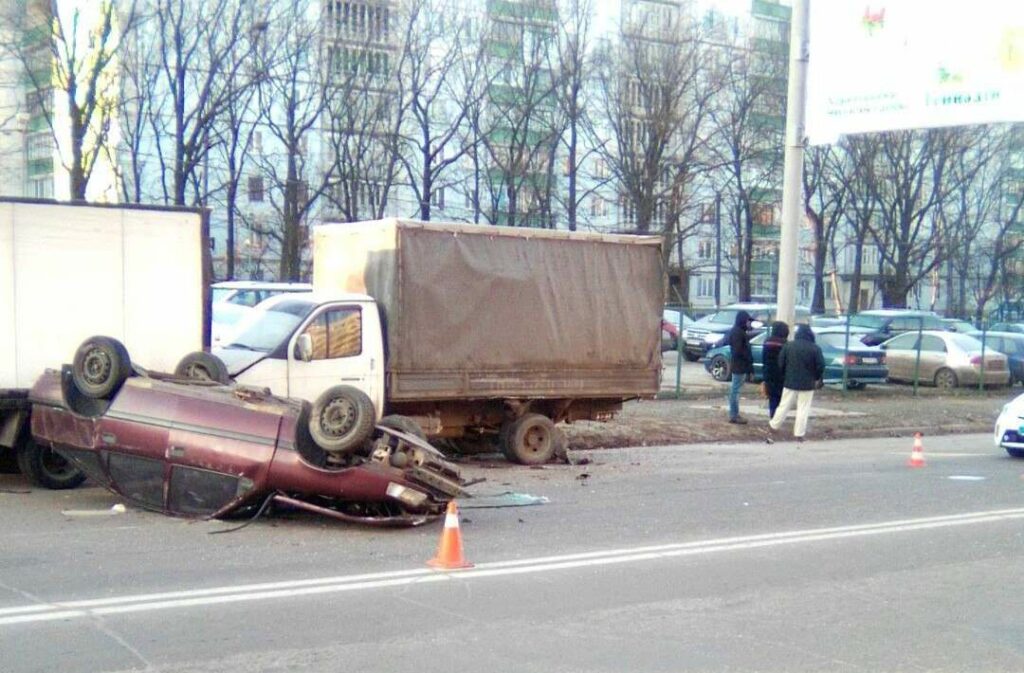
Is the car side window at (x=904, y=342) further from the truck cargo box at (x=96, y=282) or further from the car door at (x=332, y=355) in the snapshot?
the truck cargo box at (x=96, y=282)

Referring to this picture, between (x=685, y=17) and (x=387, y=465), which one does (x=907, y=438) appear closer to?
(x=387, y=465)

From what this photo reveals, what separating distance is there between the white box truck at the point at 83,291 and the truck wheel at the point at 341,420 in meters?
3.06

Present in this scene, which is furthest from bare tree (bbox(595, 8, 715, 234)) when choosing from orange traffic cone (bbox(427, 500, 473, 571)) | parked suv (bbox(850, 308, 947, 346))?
orange traffic cone (bbox(427, 500, 473, 571))

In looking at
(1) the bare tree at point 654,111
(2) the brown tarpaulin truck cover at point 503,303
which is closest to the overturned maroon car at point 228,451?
(2) the brown tarpaulin truck cover at point 503,303

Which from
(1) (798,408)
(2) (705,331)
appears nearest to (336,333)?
(1) (798,408)

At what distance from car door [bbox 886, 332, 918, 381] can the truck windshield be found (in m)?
19.8

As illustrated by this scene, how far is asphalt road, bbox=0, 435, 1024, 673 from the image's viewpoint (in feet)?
20.9

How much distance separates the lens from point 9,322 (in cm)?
1113

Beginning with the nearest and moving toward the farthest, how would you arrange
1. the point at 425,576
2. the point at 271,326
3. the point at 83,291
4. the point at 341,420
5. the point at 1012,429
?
the point at 425,576 < the point at 341,420 < the point at 83,291 < the point at 271,326 < the point at 1012,429

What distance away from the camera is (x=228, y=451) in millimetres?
9609

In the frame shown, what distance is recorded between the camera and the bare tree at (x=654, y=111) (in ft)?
146

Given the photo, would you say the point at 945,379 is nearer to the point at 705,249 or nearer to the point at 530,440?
the point at 530,440

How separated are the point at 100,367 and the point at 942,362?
77.8 ft

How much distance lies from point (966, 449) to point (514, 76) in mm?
26967
